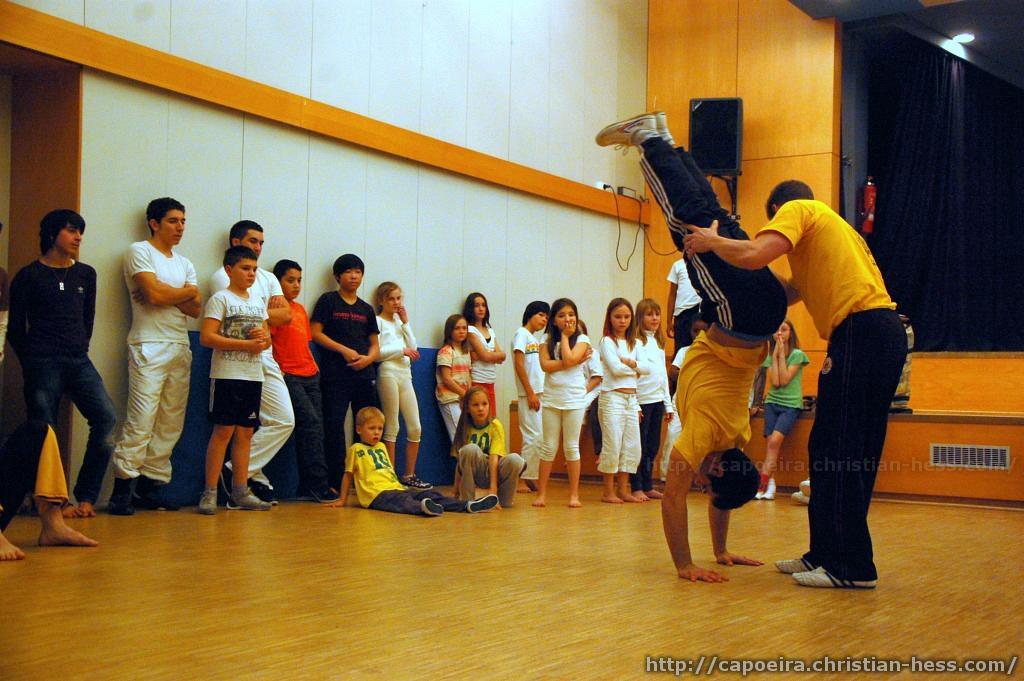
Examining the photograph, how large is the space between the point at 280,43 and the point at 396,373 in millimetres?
2399

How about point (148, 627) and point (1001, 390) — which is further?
point (1001, 390)

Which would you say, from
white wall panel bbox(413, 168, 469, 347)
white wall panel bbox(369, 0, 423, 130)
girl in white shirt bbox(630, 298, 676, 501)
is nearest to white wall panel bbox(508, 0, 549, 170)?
white wall panel bbox(413, 168, 469, 347)

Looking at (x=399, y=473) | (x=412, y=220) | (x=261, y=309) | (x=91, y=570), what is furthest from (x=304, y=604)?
(x=412, y=220)

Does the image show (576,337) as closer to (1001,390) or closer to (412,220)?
(412,220)

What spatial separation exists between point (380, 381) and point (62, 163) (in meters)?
2.56

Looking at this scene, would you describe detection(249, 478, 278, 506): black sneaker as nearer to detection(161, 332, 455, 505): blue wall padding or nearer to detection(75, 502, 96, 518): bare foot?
detection(161, 332, 455, 505): blue wall padding

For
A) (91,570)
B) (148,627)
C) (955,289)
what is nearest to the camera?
(148,627)

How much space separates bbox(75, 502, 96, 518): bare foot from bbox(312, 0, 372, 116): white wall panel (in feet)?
10.7

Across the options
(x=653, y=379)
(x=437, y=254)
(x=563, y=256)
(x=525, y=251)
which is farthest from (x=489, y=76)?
(x=653, y=379)

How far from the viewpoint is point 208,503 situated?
5.55 meters

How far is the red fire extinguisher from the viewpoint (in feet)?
33.4

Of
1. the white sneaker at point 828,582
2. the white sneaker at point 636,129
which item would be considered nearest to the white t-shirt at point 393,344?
the white sneaker at point 636,129

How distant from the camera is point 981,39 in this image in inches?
396

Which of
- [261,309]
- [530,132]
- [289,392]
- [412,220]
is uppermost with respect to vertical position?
[530,132]
